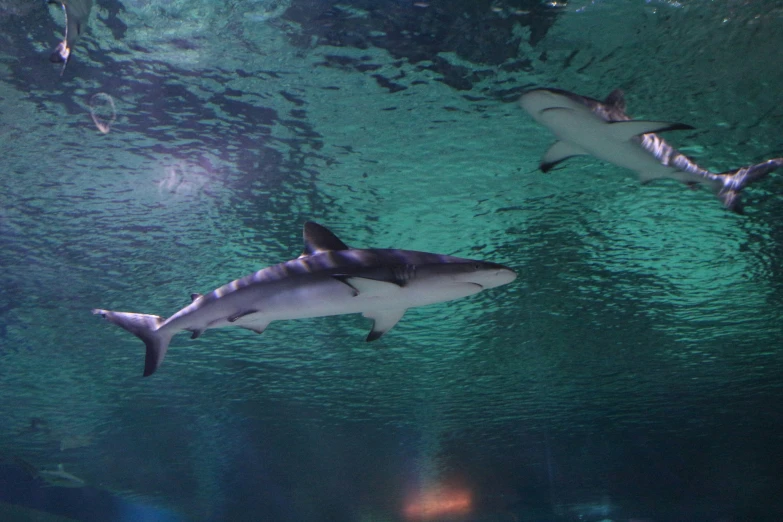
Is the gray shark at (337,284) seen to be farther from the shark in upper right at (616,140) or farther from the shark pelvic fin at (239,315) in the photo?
the shark in upper right at (616,140)

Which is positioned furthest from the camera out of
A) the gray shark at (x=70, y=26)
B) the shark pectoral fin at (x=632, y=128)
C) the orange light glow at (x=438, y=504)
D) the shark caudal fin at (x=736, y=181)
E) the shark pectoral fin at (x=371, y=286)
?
the orange light glow at (x=438, y=504)

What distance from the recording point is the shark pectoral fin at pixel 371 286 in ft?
11.7

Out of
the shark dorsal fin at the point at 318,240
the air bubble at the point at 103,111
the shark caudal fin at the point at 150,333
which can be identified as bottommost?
the shark caudal fin at the point at 150,333

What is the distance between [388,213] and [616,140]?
4019 mm

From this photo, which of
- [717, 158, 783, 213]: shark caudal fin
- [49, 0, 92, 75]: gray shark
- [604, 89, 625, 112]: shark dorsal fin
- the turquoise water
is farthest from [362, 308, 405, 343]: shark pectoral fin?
[717, 158, 783, 213]: shark caudal fin

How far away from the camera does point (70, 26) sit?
254 centimetres

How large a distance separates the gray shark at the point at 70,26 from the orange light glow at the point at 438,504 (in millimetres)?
26182

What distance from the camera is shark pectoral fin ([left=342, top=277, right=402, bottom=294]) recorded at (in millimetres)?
3562

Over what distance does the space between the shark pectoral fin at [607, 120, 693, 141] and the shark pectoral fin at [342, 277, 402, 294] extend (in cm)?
219

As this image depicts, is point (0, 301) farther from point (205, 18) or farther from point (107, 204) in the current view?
point (205, 18)

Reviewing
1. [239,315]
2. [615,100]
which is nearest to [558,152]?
[615,100]

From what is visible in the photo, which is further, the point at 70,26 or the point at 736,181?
the point at 736,181

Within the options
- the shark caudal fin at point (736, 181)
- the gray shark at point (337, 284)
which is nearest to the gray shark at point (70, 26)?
the gray shark at point (337, 284)

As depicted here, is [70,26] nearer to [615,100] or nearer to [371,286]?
[371,286]
